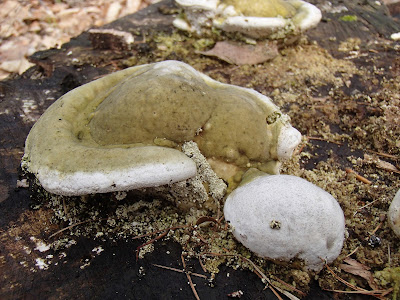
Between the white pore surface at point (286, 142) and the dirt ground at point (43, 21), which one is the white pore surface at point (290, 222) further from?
the dirt ground at point (43, 21)

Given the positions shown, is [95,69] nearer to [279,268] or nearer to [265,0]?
[265,0]

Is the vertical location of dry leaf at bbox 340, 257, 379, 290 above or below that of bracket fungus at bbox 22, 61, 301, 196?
below

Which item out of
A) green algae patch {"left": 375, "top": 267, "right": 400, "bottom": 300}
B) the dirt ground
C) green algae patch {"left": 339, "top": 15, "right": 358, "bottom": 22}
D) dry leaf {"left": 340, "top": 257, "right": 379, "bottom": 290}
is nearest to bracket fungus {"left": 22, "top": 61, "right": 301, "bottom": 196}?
dry leaf {"left": 340, "top": 257, "right": 379, "bottom": 290}

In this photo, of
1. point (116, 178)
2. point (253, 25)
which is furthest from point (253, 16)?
point (116, 178)

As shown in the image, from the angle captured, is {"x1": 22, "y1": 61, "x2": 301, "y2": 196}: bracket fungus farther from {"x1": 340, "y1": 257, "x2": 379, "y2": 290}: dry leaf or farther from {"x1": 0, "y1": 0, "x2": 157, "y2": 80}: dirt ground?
{"x1": 0, "y1": 0, "x2": 157, "y2": 80}: dirt ground

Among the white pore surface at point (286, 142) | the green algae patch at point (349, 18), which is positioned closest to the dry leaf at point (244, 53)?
the green algae patch at point (349, 18)
